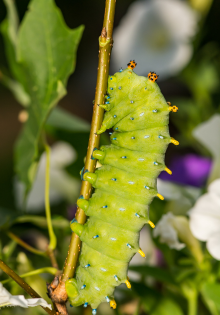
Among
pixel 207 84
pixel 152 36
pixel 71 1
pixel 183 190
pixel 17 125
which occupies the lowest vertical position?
pixel 17 125

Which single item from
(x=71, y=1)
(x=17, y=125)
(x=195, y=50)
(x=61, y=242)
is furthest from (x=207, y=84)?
(x=17, y=125)

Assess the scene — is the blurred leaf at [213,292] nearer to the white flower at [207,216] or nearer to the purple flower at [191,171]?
the white flower at [207,216]

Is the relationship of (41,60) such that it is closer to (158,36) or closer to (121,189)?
(121,189)

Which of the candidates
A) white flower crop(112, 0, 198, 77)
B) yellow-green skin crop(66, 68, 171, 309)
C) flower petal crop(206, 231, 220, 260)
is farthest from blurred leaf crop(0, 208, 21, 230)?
white flower crop(112, 0, 198, 77)

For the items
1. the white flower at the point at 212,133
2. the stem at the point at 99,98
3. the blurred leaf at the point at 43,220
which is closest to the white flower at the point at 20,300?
the stem at the point at 99,98

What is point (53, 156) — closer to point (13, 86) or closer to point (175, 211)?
point (13, 86)

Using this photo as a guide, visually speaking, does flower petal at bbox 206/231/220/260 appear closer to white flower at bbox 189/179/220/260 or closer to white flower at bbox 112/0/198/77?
white flower at bbox 189/179/220/260

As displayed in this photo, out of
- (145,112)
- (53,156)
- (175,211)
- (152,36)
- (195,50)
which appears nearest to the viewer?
(145,112)

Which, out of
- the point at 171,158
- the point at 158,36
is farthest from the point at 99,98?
the point at 158,36
